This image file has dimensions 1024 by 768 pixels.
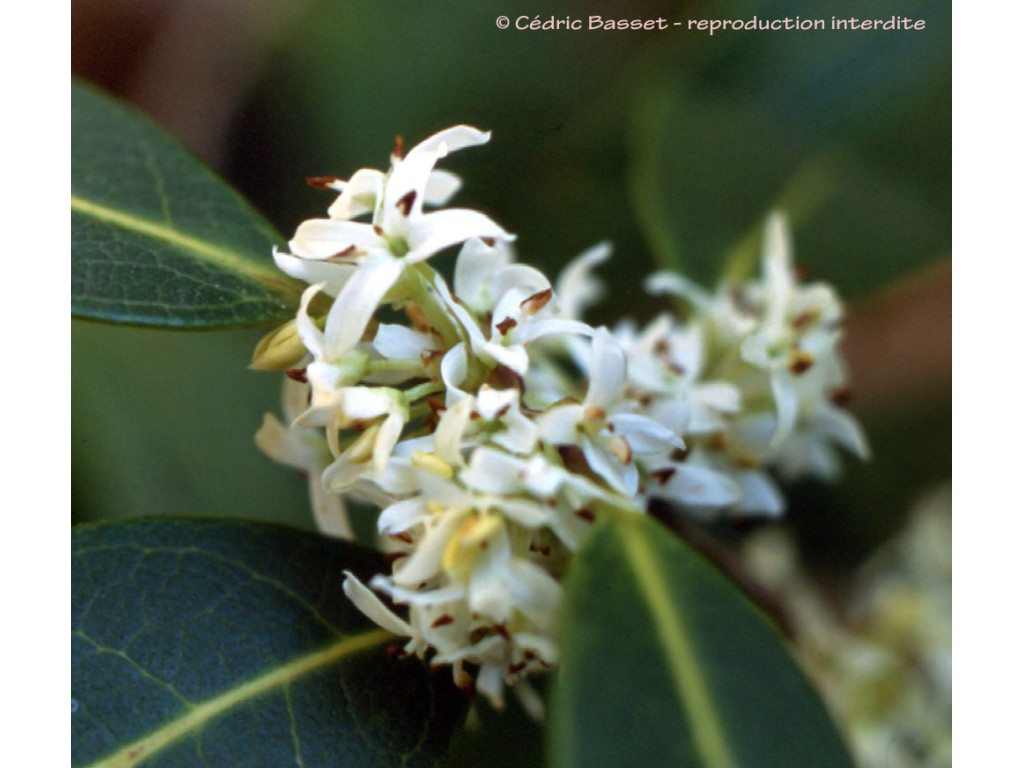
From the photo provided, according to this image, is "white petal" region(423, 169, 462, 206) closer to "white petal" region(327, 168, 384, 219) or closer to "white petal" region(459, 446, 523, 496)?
"white petal" region(327, 168, 384, 219)

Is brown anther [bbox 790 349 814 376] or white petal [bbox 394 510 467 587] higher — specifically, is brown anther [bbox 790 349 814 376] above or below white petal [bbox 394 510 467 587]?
above

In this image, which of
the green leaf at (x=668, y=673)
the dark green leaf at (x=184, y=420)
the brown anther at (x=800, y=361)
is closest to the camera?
the green leaf at (x=668, y=673)

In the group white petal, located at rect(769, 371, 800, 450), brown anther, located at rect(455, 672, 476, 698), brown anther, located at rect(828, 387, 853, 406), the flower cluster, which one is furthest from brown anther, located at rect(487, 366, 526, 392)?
brown anther, located at rect(828, 387, 853, 406)

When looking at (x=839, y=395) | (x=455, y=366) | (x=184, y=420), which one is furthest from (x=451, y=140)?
(x=184, y=420)

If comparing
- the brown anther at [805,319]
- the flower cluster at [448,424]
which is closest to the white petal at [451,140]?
the flower cluster at [448,424]

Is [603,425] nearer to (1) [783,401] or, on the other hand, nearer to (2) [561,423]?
(2) [561,423]

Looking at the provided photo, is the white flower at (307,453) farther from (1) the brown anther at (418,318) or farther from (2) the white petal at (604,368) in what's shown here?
(2) the white petal at (604,368)

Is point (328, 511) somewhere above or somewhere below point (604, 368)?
below
